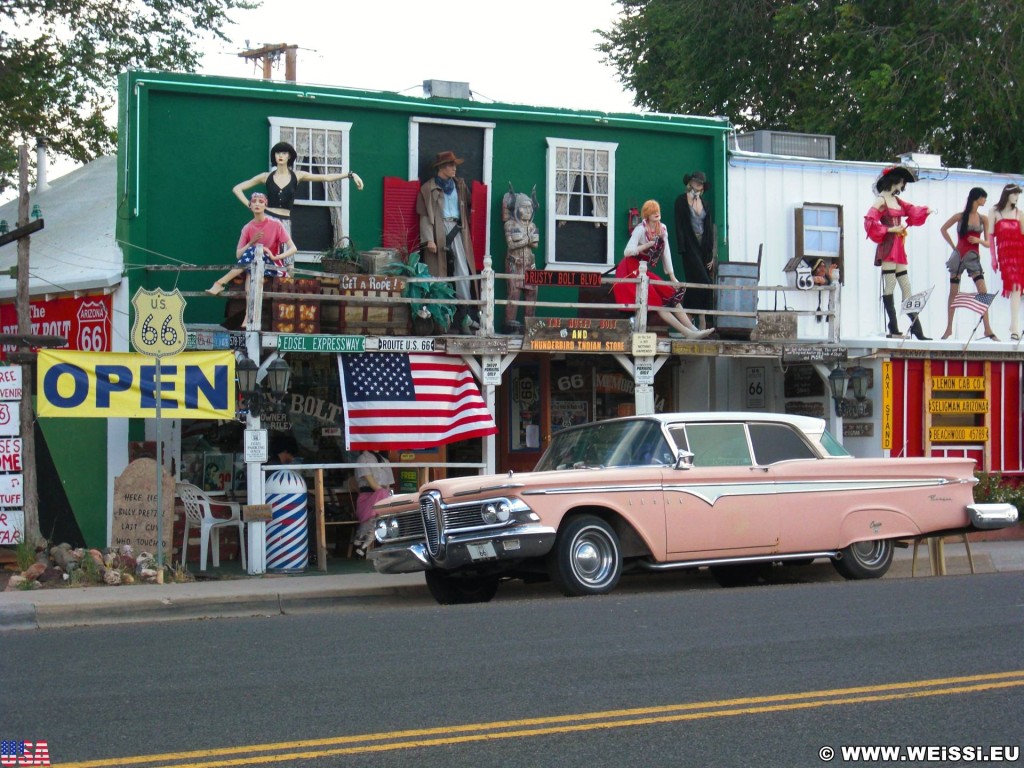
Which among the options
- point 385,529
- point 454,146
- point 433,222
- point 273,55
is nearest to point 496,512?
point 385,529

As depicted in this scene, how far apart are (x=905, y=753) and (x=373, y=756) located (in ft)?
7.90

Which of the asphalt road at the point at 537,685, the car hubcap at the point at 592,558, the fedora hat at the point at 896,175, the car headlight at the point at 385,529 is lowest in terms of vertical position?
the asphalt road at the point at 537,685

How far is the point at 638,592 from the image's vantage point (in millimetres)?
12883

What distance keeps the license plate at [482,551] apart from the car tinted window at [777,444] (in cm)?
294

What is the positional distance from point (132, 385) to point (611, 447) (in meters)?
5.29

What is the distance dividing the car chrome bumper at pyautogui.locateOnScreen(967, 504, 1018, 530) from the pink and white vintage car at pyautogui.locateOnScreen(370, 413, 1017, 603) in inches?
0.6

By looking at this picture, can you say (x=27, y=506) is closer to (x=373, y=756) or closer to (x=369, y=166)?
(x=369, y=166)

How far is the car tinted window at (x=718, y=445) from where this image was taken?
1248cm

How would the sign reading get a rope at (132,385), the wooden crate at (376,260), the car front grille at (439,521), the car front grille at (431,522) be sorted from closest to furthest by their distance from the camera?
1. the car front grille at (439,521)
2. the car front grille at (431,522)
3. the sign reading get a rope at (132,385)
4. the wooden crate at (376,260)

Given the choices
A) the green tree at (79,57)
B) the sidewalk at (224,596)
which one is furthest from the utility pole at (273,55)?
the sidewalk at (224,596)

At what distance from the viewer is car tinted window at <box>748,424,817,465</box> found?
12.8 m

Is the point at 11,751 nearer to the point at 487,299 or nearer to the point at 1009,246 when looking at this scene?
the point at 487,299

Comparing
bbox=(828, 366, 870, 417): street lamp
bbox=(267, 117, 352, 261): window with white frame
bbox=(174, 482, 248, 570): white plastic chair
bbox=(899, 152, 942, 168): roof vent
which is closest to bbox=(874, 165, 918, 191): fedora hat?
A: bbox=(899, 152, 942, 168): roof vent

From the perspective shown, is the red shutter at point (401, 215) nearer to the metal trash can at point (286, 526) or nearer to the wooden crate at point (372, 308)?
the wooden crate at point (372, 308)
